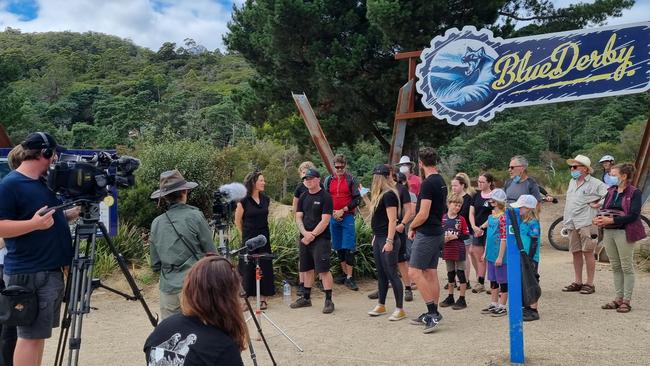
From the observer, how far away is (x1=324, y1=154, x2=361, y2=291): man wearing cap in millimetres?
7258

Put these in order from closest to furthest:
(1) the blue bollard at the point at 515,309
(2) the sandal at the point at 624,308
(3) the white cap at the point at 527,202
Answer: (1) the blue bollard at the point at 515,309
(3) the white cap at the point at 527,202
(2) the sandal at the point at 624,308

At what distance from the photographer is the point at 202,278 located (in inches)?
85.8

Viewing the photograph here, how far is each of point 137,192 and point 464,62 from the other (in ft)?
22.3

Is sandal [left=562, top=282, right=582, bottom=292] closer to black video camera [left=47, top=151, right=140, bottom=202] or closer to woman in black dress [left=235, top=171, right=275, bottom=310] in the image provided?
woman in black dress [left=235, top=171, right=275, bottom=310]

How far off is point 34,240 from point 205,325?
75.8 inches

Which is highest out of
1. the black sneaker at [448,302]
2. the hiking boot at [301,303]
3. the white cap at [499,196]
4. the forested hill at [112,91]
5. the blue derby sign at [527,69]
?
the forested hill at [112,91]

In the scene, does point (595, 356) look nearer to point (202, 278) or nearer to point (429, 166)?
point (429, 166)

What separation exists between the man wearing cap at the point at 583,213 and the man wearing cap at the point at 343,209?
111 inches

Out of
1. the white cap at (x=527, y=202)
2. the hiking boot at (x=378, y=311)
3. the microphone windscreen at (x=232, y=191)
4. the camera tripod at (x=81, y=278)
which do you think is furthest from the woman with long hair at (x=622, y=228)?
the camera tripod at (x=81, y=278)

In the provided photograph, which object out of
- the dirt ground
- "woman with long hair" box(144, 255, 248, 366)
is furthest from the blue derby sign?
"woman with long hair" box(144, 255, 248, 366)

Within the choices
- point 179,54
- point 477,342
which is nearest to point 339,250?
point 477,342

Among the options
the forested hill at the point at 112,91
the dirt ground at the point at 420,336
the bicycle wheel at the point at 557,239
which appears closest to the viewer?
the dirt ground at the point at 420,336

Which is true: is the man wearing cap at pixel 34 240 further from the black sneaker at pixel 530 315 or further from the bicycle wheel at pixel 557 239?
the bicycle wheel at pixel 557 239

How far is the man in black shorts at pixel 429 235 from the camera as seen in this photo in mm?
5352
